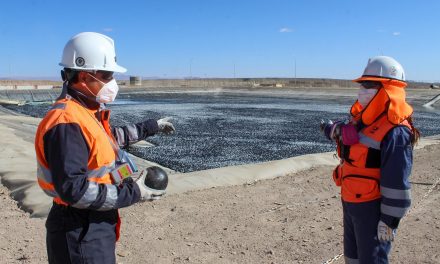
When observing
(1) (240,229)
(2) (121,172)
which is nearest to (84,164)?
(2) (121,172)

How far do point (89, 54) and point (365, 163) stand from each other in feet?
5.75

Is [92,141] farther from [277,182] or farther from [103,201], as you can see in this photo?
[277,182]

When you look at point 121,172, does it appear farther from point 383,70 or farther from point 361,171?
point 383,70

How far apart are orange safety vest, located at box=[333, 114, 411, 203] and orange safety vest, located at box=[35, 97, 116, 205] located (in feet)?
4.90

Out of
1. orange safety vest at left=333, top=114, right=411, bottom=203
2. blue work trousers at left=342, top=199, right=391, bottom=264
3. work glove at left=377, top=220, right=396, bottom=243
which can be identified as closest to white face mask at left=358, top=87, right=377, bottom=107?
orange safety vest at left=333, top=114, right=411, bottom=203

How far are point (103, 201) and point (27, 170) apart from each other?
18.7 ft

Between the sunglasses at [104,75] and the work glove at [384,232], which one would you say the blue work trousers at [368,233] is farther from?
the sunglasses at [104,75]

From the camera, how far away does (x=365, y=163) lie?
8.82 ft

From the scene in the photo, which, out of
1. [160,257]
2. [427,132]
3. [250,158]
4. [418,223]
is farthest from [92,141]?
[427,132]

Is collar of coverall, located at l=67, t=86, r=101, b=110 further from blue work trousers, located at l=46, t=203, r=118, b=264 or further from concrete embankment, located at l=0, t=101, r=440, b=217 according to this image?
concrete embankment, located at l=0, t=101, r=440, b=217

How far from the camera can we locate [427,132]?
14.9m

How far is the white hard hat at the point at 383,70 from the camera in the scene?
9.00ft

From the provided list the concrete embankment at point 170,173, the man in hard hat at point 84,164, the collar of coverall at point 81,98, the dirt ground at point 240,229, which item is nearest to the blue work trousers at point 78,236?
the man in hard hat at point 84,164

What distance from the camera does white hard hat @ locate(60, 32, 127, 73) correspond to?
2291 millimetres
